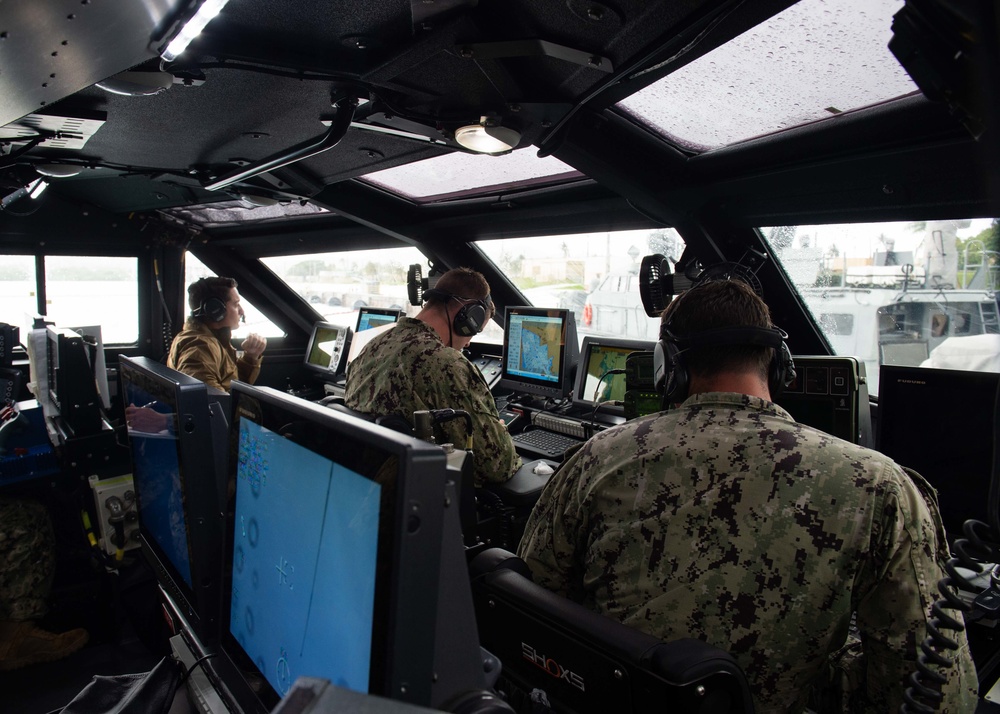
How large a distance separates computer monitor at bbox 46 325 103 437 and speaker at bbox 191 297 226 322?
1.21 meters

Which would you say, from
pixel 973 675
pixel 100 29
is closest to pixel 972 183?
pixel 973 675

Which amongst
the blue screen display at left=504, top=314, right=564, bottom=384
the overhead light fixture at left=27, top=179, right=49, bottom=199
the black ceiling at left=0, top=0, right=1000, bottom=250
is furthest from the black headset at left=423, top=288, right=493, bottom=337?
the overhead light fixture at left=27, top=179, right=49, bottom=199

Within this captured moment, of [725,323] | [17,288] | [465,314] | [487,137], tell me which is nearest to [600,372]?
[465,314]

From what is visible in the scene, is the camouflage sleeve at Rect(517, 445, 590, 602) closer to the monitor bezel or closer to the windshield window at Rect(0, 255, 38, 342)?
the monitor bezel

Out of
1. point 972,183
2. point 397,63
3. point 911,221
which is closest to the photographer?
point 397,63

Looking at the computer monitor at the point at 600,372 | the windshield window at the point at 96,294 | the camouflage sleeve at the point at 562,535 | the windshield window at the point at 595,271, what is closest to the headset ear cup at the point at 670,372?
the camouflage sleeve at the point at 562,535

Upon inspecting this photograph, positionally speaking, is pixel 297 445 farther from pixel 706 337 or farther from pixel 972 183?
pixel 972 183

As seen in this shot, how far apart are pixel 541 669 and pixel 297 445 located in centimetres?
56

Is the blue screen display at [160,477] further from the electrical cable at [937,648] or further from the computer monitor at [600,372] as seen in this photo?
the computer monitor at [600,372]

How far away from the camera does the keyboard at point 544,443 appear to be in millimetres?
2949

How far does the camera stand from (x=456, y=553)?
58 cm

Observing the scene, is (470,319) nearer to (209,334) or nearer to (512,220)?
(512,220)

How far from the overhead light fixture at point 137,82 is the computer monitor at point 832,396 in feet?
6.04

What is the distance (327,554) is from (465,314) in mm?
2105
